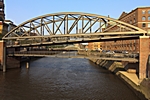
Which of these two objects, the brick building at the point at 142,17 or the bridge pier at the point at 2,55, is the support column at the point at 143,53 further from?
the brick building at the point at 142,17

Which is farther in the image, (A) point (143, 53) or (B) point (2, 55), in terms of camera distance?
(B) point (2, 55)

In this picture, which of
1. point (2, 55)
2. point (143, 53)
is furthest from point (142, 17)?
point (2, 55)

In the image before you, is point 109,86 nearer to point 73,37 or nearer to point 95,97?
point 95,97

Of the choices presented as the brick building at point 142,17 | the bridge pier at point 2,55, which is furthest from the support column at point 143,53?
the brick building at point 142,17

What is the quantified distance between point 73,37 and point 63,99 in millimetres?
15806

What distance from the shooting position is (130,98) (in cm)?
2077

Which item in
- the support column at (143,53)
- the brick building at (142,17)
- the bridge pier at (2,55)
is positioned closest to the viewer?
the support column at (143,53)

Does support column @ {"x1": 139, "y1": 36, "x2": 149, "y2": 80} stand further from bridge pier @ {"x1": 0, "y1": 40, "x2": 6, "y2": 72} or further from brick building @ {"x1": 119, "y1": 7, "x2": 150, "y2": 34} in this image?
brick building @ {"x1": 119, "y1": 7, "x2": 150, "y2": 34}

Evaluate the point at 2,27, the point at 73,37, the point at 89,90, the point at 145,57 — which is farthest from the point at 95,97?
the point at 2,27

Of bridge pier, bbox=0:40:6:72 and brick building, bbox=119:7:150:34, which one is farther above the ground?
brick building, bbox=119:7:150:34

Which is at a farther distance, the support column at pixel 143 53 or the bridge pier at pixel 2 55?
the bridge pier at pixel 2 55

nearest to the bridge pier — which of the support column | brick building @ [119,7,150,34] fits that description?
the support column

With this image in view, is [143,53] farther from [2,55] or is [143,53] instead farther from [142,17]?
[142,17]

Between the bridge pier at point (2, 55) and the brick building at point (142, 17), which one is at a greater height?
the brick building at point (142, 17)
